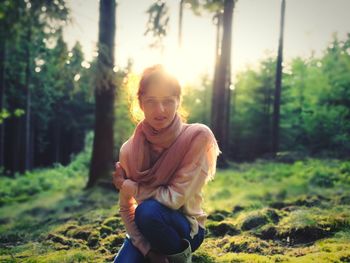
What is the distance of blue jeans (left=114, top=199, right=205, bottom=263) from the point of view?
2.69 m

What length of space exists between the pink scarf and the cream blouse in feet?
0.17

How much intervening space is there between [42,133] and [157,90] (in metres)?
39.3

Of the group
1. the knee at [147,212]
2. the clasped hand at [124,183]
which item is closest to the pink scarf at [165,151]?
the clasped hand at [124,183]

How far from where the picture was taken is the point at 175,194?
A: 273cm

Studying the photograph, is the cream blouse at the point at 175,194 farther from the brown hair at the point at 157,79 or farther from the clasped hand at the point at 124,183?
the brown hair at the point at 157,79

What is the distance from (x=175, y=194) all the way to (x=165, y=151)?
13.4 inches

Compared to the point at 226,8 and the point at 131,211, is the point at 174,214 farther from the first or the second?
the point at 226,8

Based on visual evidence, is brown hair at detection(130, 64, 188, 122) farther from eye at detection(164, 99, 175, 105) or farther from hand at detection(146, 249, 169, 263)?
hand at detection(146, 249, 169, 263)

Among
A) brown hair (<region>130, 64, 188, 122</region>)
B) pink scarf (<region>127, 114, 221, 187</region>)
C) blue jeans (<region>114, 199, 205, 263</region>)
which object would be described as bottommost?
blue jeans (<region>114, 199, 205, 263</region>)

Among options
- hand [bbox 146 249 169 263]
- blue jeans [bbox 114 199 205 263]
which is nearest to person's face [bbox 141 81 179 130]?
blue jeans [bbox 114 199 205 263]

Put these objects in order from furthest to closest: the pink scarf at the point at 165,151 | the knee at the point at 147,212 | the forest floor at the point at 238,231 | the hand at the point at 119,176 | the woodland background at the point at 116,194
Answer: the woodland background at the point at 116,194 < the forest floor at the point at 238,231 < the hand at the point at 119,176 < the pink scarf at the point at 165,151 < the knee at the point at 147,212

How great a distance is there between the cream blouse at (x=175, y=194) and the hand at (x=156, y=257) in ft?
0.10

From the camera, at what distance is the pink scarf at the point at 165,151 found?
9.29 ft

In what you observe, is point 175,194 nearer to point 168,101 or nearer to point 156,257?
point 156,257
